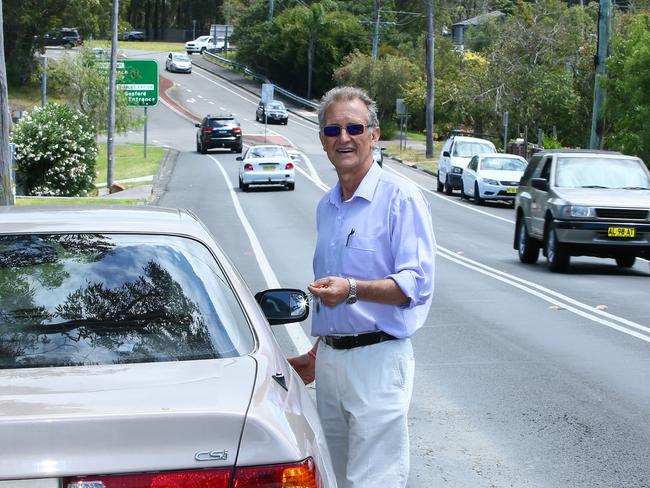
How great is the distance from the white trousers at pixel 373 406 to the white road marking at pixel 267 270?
653 centimetres

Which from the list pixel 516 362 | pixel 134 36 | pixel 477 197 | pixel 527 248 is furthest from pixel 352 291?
pixel 134 36

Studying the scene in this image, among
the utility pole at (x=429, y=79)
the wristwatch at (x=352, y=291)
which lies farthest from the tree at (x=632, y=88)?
the wristwatch at (x=352, y=291)

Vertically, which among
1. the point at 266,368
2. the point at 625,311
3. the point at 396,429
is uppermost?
the point at 266,368

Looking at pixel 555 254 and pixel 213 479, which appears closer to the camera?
pixel 213 479

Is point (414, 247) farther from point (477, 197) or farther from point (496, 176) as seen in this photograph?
point (477, 197)

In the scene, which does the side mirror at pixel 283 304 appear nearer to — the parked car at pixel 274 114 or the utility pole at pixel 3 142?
the utility pole at pixel 3 142

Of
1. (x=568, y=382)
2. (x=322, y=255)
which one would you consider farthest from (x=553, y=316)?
(x=322, y=255)

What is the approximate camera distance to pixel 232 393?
3.51 meters

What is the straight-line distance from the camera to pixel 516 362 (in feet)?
36.6

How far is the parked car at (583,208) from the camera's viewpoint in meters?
19.2

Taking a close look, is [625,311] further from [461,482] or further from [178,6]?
[178,6]

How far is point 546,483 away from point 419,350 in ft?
16.0

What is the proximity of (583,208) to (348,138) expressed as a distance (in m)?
14.8

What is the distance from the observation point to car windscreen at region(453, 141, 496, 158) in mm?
42062
